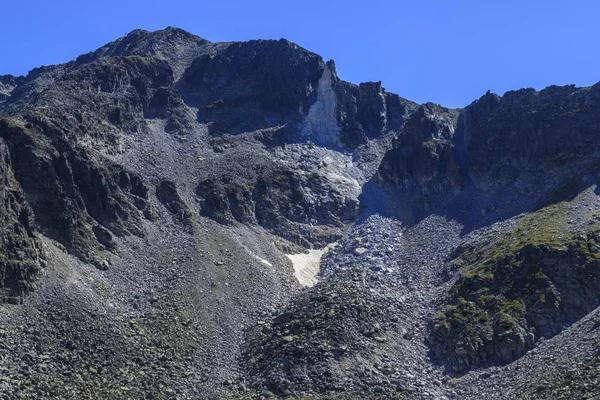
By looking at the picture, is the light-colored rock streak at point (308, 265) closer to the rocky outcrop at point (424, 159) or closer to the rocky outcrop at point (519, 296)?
the rocky outcrop at point (519, 296)

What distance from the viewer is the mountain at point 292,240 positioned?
63.4 metres

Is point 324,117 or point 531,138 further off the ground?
point 324,117

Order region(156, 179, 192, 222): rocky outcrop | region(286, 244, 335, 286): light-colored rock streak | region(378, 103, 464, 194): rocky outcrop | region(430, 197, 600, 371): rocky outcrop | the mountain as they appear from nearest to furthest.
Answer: the mountain < region(430, 197, 600, 371): rocky outcrop < region(286, 244, 335, 286): light-colored rock streak < region(156, 179, 192, 222): rocky outcrop < region(378, 103, 464, 194): rocky outcrop

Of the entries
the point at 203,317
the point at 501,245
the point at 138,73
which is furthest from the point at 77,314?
the point at 138,73

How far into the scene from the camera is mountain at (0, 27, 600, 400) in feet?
208

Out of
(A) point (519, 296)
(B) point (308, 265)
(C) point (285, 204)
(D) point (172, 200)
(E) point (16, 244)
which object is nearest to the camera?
(E) point (16, 244)

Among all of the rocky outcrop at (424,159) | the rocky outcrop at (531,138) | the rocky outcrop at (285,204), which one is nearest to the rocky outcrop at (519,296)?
the rocky outcrop at (531,138)

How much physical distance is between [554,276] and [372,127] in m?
66.5

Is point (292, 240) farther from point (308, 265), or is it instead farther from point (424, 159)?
point (424, 159)

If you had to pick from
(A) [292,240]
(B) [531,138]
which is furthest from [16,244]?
(B) [531,138]

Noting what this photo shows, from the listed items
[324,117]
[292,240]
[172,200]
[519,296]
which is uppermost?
[324,117]

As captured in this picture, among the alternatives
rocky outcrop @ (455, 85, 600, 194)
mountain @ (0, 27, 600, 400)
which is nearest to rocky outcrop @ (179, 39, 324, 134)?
mountain @ (0, 27, 600, 400)

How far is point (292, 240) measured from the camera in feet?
327

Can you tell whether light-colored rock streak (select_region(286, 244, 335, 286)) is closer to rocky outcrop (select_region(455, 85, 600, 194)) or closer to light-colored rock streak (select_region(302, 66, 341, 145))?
rocky outcrop (select_region(455, 85, 600, 194))
